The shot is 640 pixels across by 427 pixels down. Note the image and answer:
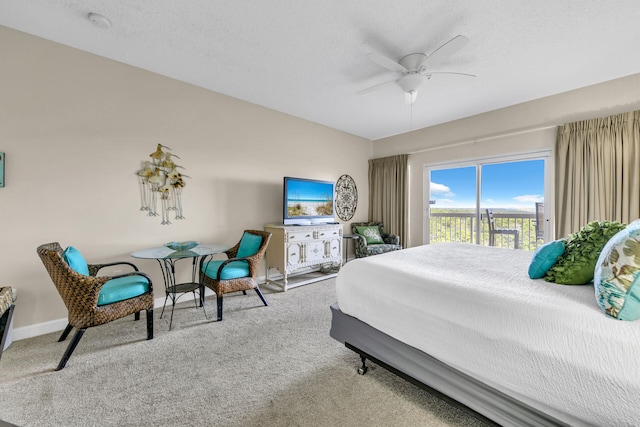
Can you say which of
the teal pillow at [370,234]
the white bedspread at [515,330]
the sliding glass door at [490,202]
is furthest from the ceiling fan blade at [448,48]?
the teal pillow at [370,234]

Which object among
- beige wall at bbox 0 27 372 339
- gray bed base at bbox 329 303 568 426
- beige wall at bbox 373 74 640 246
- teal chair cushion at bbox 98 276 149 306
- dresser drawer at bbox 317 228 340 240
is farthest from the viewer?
dresser drawer at bbox 317 228 340 240

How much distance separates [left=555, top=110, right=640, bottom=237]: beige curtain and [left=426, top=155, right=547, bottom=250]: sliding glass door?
1.06 ft

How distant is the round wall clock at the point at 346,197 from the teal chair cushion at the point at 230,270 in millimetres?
2647

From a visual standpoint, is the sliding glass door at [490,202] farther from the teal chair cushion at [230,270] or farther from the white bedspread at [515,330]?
the teal chair cushion at [230,270]

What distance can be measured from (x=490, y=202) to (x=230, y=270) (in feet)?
14.0

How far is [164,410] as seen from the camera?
1.52 m

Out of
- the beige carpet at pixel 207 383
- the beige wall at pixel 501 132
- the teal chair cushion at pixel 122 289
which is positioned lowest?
the beige carpet at pixel 207 383

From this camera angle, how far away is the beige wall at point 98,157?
2.32 m

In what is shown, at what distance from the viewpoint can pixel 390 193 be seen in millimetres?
5355

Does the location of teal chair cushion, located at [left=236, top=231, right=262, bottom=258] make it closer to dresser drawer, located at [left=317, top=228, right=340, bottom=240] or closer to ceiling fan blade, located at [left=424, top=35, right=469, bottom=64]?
dresser drawer, located at [left=317, top=228, right=340, bottom=240]

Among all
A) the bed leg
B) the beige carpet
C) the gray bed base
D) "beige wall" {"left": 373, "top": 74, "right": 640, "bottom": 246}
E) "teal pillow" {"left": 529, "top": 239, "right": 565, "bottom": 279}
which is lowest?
the beige carpet

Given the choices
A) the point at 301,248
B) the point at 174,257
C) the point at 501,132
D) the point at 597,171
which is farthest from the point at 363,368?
the point at 501,132

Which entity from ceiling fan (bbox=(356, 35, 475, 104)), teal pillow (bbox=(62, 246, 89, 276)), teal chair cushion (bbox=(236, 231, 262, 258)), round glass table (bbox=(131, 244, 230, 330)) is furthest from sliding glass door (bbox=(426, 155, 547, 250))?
teal pillow (bbox=(62, 246, 89, 276))

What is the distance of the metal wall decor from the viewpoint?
2.97 m
